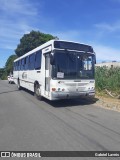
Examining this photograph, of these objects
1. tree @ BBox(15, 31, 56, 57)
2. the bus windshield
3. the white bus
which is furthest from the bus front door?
tree @ BBox(15, 31, 56, 57)

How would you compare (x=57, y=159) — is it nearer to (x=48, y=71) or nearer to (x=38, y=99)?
(x=48, y=71)

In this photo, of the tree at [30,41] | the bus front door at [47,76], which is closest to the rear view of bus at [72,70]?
the bus front door at [47,76]

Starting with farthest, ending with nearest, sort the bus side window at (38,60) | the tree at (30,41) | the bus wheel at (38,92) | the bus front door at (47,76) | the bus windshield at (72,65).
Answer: the tree at (30,41) → the bus side window at (38,60) → the bus wheel at (38,92) → the bus front door at (47,76) → the bus windshield at (72,65)

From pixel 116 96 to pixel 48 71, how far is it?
20.3ft

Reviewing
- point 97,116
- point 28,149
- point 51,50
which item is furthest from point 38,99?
point 28,149

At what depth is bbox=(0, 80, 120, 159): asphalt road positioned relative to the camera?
7.53m

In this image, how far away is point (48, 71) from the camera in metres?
15.6

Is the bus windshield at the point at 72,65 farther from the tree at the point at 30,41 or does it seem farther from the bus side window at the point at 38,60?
the tree at the point at 30,41

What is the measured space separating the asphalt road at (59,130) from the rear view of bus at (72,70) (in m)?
1.32

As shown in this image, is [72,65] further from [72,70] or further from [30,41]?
[30,41]

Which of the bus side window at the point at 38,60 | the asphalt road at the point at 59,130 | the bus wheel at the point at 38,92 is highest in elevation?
the bus side window at the point at 38,60

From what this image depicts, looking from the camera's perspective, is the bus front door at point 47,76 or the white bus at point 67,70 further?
the bus front door at point 47,76

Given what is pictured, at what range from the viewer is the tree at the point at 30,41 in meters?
72.4

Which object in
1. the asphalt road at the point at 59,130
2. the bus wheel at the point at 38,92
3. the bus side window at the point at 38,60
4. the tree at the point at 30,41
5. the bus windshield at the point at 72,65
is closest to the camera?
the asphalt road at the point at 59,130
